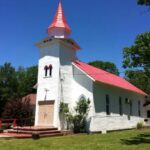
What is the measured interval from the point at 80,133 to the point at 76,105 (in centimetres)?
260

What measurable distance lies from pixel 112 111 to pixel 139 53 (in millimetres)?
12335

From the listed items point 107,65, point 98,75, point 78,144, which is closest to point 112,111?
point 98,75

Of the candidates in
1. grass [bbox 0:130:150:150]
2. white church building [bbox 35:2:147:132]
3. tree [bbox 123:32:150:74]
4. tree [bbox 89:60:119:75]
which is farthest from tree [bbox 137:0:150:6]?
tree [bbox 89:60:119:75]

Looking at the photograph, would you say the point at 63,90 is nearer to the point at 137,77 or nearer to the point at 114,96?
the point at 114,96

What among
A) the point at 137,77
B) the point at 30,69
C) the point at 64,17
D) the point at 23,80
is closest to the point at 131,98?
the point at 64,17

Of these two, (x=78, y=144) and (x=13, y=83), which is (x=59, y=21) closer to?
(x=78, y=144)

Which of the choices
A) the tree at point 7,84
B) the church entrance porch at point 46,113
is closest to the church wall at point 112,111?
the church entrance porch at point 46,113

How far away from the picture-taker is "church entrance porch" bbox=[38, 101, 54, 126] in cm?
2383

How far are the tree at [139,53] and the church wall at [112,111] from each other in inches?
338

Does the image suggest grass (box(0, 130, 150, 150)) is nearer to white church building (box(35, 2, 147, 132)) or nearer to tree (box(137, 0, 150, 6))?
white church building (box(35, 2, 147, 132))

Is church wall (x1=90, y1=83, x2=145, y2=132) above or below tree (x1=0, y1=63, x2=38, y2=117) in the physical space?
below

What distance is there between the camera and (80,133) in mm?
23234

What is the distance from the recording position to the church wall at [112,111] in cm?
2452

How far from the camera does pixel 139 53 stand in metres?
16.0
